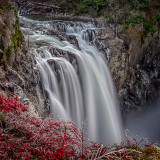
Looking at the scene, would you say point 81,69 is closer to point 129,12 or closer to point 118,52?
point 118,52

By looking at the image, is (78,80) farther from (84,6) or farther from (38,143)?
(84,6)

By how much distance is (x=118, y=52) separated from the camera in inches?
627

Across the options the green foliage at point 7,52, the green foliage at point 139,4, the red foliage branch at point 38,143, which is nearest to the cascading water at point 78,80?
the green foliage at point 7,52

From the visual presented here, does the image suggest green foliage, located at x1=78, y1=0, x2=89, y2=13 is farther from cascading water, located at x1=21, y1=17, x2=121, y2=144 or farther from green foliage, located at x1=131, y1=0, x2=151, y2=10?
cascading water, located at x1=21, y1=17, x2=121, y2=144

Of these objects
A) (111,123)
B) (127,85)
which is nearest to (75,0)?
(127,85)

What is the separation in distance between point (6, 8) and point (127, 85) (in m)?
12.7

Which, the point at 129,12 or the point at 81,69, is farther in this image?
the point at 129,12

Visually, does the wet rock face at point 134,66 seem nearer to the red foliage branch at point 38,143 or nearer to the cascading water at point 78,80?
the cascading water at point 78,80

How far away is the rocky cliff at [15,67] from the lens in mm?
6238

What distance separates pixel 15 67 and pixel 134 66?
13079 millimetres

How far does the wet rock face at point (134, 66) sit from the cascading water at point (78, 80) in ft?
4.93

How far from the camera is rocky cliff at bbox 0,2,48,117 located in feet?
20.5

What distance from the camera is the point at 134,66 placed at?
17.8 m

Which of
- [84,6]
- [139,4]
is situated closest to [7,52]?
[139,4]
